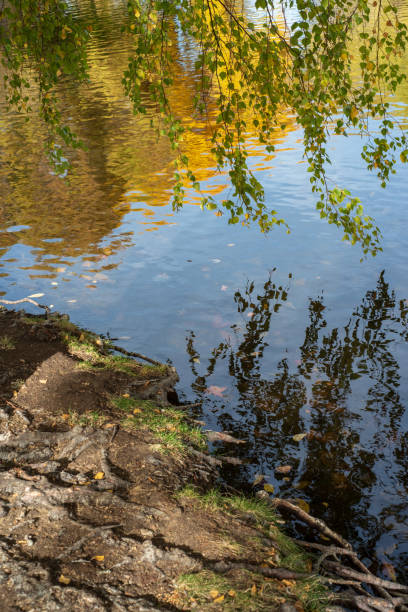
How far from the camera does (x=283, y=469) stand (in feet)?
18.2

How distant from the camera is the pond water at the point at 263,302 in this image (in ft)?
18.4

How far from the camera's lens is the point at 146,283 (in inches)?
384

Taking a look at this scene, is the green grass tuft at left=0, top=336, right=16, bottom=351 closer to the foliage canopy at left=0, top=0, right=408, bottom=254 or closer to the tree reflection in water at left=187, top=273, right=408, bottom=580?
the tree reflection in water at left=187, top=273, right=408, bottom=580

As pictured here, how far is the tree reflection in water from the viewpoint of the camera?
507cm

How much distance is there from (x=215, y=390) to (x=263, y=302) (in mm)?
2269

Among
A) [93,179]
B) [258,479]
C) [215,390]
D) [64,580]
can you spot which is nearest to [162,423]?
[258,479]

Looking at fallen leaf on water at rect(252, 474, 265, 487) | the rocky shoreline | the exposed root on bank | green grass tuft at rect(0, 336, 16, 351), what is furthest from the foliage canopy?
the exposed root on bank

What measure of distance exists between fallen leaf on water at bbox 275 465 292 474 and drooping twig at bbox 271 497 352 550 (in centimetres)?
56

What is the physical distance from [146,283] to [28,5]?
4.97 meters

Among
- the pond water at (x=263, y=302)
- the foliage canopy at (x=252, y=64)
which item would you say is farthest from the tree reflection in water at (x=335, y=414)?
the foliage canopy at (x=252, y=64)

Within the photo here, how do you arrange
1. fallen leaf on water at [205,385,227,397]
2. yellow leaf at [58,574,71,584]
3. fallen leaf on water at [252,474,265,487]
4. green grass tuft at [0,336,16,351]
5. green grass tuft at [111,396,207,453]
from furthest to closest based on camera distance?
fallen leaf on water at [205,385,227,397] → green grass tuft at [0,336,16,351] → fallen leaf on water at [252,474,265,487] → green grass tuft at [111,396,207,453] → yellow leaf at [58,574,71,584]

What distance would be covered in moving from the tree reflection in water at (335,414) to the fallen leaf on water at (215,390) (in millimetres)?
63

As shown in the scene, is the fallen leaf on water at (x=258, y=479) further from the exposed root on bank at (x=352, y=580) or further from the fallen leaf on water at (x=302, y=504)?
the exposed root on bank at (x=352, y=580)

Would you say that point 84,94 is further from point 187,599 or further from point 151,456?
point 187,599
